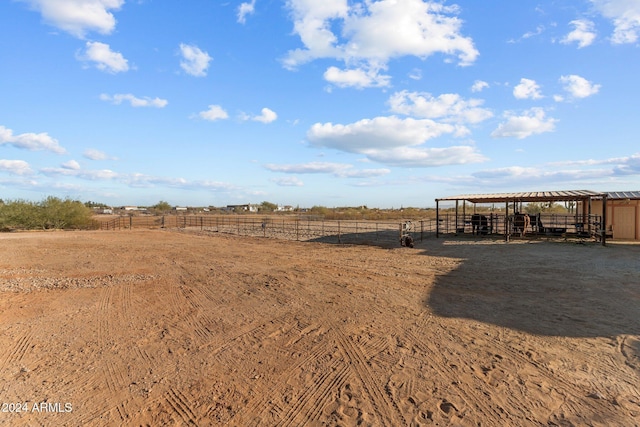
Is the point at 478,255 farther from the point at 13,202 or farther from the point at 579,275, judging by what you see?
the point at 13,202

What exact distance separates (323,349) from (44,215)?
4540 cm

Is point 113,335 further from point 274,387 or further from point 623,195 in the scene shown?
point 623,195

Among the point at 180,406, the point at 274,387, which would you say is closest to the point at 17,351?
the point at 180,406

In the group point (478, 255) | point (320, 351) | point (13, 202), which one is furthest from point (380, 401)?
point (13, 202)

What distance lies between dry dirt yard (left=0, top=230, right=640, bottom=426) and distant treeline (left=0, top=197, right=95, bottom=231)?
35.0 m

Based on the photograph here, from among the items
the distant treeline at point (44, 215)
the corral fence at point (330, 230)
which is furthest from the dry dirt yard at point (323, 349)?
the distant treeline at point (44, 215)

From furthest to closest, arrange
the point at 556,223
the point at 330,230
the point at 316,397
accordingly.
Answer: the point at 330,230 < the point at 556,223 < the point at 316,397

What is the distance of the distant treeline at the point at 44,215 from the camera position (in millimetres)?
37375

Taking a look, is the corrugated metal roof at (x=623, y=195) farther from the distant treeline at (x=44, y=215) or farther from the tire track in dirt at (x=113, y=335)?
the distant treeline at (x=44, y=215)

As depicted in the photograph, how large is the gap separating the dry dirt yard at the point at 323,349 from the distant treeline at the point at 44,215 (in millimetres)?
34966

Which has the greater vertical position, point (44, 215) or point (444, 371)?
point (44, 215)

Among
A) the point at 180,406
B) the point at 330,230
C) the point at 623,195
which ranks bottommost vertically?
the point at 180,406

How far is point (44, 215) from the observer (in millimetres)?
39094

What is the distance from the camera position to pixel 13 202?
38938 millimetres
